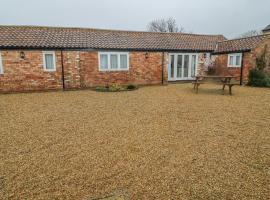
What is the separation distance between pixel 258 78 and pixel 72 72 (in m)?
12.2

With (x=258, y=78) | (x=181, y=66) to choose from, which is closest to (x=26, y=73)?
(x=181, y=66)

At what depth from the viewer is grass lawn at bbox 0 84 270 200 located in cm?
253

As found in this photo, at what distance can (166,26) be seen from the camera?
4644 centimetres

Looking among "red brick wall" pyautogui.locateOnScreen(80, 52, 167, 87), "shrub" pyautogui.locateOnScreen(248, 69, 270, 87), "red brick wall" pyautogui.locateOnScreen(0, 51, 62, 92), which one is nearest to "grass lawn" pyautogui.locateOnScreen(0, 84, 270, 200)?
"red brick wall" pyautogui.locateOnScreen(0, 51, 62, 92)

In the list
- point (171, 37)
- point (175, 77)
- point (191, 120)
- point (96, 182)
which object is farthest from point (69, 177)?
point (171, 37)

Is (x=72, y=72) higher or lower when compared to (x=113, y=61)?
lower

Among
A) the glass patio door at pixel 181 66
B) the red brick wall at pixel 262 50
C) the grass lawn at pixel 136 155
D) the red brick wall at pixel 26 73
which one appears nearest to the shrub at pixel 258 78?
the red brick wall at pixel 262 50

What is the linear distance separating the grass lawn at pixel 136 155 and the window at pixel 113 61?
23.7ft

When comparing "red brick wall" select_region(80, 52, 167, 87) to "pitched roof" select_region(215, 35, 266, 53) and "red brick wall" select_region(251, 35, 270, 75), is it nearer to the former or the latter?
"pitched roof" select_region(215, 35, 266, 53)

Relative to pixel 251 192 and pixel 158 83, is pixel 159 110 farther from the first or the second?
pixel 158 83

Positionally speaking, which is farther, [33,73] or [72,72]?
[72,72]

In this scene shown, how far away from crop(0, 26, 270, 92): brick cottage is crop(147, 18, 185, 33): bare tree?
102 ft

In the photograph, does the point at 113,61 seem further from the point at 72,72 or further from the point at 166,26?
the point at 166,26

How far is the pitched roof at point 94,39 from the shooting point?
38.2ft
